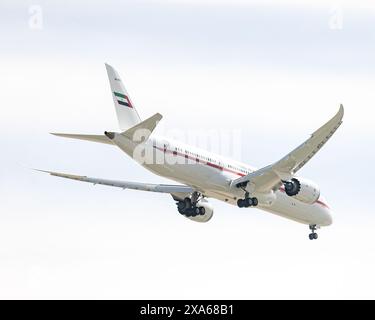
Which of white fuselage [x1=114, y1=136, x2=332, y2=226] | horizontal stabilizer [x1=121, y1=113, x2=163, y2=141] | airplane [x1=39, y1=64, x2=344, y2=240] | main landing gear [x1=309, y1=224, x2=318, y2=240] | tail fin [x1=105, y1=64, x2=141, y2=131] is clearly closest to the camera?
horizontal stabilizer [x1=121, y1=113, x2=163, y2=141]

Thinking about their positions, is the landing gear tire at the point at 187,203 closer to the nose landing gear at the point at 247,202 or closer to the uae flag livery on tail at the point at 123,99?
the nose landing gear at the point at 247,202

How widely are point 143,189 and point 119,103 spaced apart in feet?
35.8

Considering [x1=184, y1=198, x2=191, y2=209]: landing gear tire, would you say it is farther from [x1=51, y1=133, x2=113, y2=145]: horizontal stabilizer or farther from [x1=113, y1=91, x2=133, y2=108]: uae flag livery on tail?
[x1=51, y1=133, x2=113, y2=145]: horizontal stabilizer

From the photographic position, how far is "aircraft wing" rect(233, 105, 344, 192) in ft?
205

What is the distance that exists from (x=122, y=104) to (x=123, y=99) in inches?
17.7

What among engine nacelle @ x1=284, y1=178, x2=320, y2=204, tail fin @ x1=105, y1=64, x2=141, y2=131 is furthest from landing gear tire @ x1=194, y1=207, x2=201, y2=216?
tail fin @ x1=105, y1=64, x2=141, y2=131

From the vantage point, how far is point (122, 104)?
64562mm

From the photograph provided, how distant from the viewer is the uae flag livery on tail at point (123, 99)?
212 ft

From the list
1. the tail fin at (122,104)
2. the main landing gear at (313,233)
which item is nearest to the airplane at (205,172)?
the tail fin at (122,104)

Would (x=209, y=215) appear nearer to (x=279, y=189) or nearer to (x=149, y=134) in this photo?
(x=279, y=189)

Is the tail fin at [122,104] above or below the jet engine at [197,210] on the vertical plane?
above

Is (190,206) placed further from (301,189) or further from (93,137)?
(93,137)

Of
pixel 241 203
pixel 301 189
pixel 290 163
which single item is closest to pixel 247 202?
pixel 241 203

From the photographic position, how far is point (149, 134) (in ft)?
201
